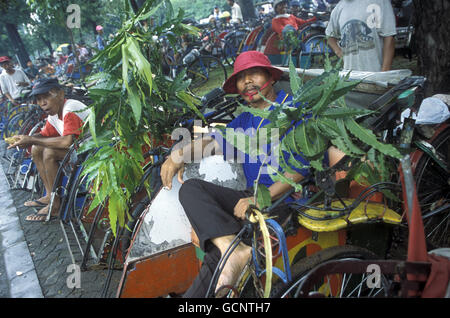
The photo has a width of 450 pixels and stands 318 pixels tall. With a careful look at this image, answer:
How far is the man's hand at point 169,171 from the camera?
8.51ft

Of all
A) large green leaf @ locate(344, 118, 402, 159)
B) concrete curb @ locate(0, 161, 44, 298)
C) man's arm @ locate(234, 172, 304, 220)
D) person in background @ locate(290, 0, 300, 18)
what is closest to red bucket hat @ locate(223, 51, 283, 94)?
man's arm @ locate(234, 172, 304, 220)

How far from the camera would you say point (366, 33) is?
131 inches

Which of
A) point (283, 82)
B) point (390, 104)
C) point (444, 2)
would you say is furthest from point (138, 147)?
point (444, 2)

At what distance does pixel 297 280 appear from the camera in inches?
70.6

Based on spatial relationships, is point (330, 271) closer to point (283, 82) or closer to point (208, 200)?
point (208, 200)

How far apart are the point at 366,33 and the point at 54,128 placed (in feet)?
13.2

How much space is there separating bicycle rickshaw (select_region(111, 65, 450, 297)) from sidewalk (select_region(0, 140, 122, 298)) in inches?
31.3

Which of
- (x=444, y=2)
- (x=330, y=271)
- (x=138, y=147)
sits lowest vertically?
(x=330, y=271)

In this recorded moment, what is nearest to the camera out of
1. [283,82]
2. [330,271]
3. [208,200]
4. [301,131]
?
[330,271]

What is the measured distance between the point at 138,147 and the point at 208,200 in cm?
71

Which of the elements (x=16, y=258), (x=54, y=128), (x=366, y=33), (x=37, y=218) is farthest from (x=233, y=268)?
(x=37, y=218)

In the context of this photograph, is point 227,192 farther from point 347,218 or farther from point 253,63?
point 253,63

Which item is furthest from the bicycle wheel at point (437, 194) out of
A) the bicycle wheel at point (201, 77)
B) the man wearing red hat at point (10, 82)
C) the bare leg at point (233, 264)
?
the man wearing red hat at point (10, 82)

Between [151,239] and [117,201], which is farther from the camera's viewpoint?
[151,239]
